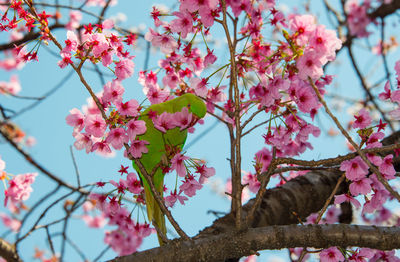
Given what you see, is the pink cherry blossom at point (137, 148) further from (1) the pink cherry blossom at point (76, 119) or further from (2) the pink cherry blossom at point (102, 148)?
(1) the pink cherry blossom at point (76, 119)

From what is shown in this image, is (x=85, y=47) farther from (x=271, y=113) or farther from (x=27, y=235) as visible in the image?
(x=27, y=235)

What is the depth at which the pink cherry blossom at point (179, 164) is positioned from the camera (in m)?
1.88

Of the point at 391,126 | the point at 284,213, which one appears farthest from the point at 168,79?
the point at 391,126

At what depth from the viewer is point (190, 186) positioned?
2059 millimetres

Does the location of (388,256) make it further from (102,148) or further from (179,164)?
(102,148)

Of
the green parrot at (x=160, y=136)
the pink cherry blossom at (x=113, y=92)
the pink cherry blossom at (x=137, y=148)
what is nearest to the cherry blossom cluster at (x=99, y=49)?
the pink cherry blossom at (x=113, y=92)

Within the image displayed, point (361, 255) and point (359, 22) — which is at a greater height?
point (359, 22)

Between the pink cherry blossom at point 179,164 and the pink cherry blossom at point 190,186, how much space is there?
0.09m

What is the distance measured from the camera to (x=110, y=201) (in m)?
2.14

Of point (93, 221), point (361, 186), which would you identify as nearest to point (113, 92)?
point (361, 186)

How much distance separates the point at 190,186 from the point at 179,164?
20 centimetres

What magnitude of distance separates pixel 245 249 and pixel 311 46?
0.95 metres

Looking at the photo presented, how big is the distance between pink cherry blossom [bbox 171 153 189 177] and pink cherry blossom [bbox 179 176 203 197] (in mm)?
88

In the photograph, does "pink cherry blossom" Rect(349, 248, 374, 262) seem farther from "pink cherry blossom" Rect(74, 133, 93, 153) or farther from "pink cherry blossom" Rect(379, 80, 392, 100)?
"pink cherry blossom" Rect(74, 133, 93, 153)
